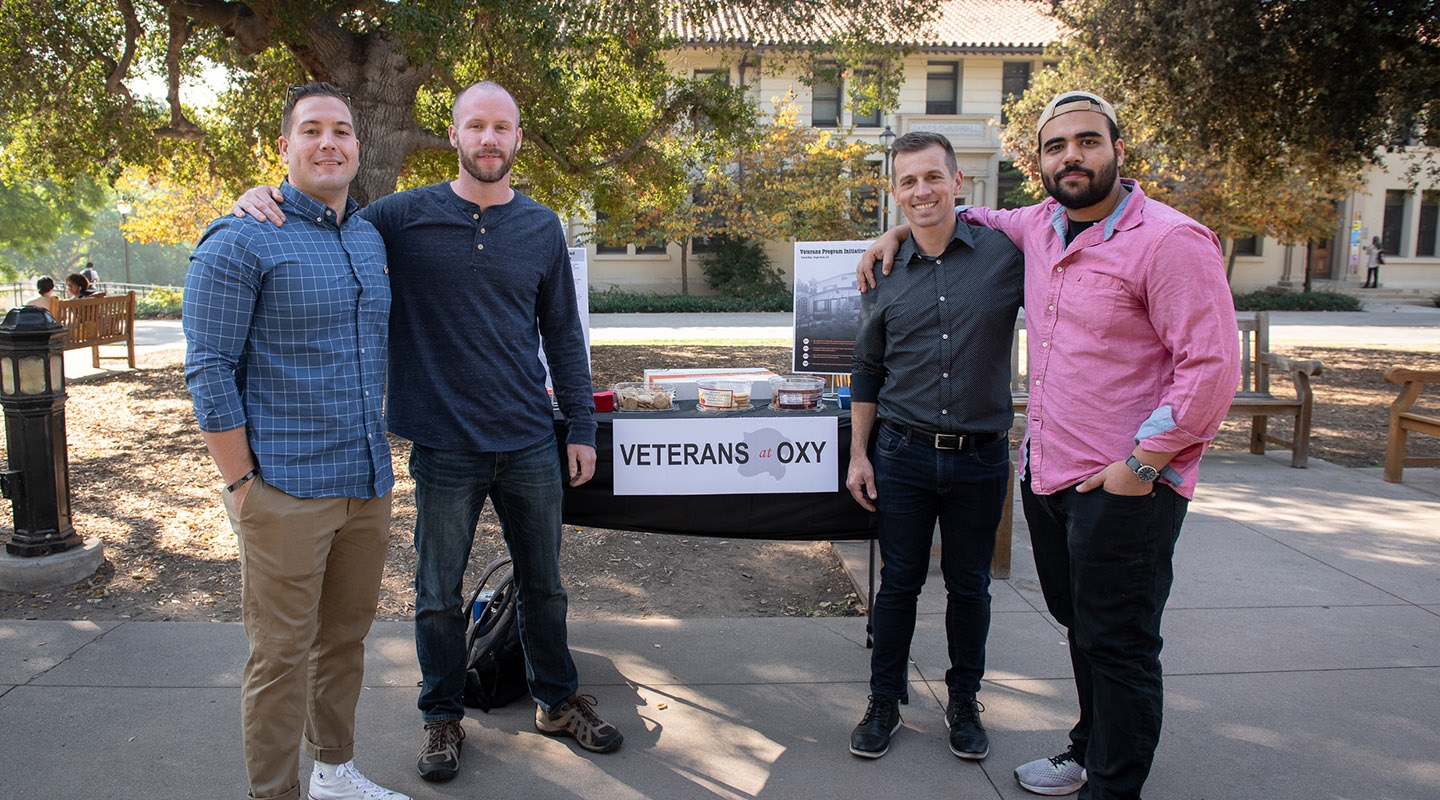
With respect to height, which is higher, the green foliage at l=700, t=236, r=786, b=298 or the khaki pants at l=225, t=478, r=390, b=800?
the green foliage at l=700, t=236, r=786, b=298

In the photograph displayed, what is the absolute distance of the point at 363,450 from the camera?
263 cm

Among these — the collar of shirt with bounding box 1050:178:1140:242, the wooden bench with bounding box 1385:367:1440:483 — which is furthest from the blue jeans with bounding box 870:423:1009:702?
the wooden bench with bounding box 1385:367:1440:483

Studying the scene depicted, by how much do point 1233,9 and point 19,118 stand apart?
13.4m

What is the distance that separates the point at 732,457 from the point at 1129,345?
1.67m

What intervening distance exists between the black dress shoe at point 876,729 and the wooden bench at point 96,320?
1203cm

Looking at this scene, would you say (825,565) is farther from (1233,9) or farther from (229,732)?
(1233,9)

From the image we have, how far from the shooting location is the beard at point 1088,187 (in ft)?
8.36

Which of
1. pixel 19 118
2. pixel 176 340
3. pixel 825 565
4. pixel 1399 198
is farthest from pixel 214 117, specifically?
pixel 1399 198

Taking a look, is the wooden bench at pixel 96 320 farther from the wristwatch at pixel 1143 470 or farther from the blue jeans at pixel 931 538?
the wristwatch at pixel 1143 470

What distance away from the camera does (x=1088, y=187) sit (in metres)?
2.55

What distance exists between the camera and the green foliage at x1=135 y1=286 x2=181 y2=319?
25766 millimetres

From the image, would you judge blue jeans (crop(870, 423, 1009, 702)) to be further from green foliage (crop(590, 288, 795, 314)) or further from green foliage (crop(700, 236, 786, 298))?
green foliage (crop(700, 236, 786, 298))

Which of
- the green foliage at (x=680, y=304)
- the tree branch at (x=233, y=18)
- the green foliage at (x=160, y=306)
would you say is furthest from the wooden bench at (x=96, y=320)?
the green foliage at (x=680, y=304)

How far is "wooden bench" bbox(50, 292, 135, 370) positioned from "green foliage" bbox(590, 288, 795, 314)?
49.1ft
